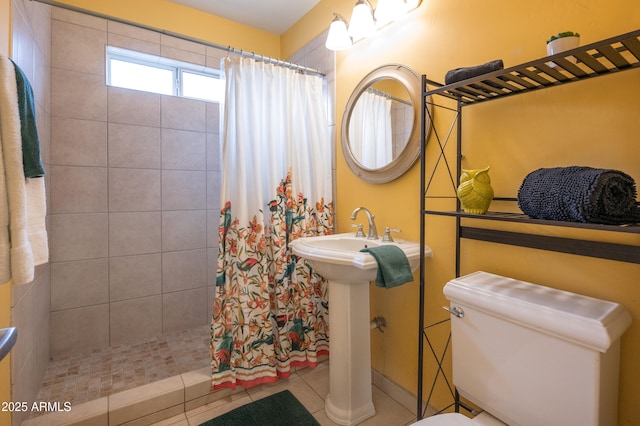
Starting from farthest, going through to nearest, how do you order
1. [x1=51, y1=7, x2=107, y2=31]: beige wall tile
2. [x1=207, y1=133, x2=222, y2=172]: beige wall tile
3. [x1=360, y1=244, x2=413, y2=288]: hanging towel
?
1. [x1=207, y1=133, x2=222, y2=172]: beige wall tile
2. [x1=51, y1=7, x2=107, y2=31]: beige wall tile
3. [x1=360, y1=244, x2=413, y2=288]: hanging towel

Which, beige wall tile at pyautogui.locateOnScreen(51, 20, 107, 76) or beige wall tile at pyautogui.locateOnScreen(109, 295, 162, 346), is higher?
beige wall tile at pyautogui.locateOnScreen(51, 20, 107, 76)

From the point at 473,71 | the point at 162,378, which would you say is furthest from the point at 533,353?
the point at 162,378

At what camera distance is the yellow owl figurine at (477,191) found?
111 centimetres

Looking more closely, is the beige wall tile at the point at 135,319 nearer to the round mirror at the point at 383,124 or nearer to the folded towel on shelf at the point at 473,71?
the round mirror at the point at 383,124

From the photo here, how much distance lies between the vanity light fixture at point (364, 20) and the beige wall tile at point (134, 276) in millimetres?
2012

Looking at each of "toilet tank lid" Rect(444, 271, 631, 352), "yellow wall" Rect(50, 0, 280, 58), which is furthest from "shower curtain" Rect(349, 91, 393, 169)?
"yellow wall" Rect(50, 0, 280, 58)

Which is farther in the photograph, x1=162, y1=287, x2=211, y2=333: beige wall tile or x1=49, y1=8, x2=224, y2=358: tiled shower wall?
x1=162, y1=287, x2=211, y2=333: beige wall tile

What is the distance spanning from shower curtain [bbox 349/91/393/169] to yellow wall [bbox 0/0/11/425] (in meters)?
1.61

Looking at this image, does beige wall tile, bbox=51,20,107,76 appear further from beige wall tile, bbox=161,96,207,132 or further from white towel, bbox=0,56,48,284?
white towel, bbox=0,56,48,284

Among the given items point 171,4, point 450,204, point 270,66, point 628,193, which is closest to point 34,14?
point 171,4

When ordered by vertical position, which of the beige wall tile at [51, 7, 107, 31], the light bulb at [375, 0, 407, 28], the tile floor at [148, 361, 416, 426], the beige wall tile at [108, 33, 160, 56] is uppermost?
the beige wall tile at [51, 7, 107, 31]

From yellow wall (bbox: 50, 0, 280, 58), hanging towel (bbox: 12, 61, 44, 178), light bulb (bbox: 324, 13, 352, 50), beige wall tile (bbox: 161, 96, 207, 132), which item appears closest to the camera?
hanging towel (bbox: 12, 61, 44, 178)

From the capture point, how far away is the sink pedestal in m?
1.54

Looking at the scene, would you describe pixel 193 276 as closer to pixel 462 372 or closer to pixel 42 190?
pixel 42 190
